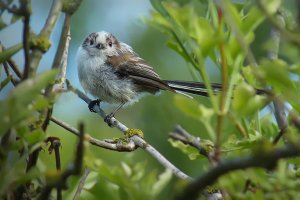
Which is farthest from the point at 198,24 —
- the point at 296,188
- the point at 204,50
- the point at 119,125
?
the point at 119,125

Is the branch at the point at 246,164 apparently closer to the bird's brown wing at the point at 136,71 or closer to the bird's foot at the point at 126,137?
the bird's foot at the point at 126,137

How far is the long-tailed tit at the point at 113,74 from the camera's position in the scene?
501 centimetres

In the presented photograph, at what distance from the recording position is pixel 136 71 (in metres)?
5.24

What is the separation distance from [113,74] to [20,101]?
4.22 metres

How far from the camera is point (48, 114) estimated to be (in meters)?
1.23

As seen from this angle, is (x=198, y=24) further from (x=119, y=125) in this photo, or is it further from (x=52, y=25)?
(x=119, y=125)

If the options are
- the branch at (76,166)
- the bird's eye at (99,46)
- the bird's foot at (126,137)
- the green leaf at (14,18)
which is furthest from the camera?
the bird's eye at (99,46)

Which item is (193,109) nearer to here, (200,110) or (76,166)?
(200,110)

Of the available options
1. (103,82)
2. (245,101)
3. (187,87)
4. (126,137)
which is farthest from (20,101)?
(103,82)

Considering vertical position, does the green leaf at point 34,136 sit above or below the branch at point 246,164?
below

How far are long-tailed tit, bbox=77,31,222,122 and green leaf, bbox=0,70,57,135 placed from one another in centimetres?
370

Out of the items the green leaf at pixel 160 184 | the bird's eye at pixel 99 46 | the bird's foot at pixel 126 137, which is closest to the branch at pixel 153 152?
the bird's foot at pixel 126 137

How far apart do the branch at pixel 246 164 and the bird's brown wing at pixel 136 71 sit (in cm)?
410

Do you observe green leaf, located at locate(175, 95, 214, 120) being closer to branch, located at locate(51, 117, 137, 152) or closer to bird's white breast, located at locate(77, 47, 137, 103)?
branch, located at locate(51, 117, 137, 152)
